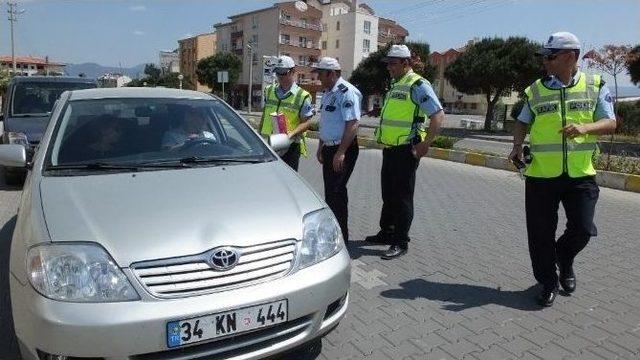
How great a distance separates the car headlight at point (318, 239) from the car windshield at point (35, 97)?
24.4 ft

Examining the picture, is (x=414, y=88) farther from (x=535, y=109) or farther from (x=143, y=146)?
(x=143, y=146)

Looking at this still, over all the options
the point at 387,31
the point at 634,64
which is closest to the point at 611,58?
the point at 634,64

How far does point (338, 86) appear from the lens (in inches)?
187

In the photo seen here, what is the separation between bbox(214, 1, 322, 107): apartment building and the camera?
6612 cm

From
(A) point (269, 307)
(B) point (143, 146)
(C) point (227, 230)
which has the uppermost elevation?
(B) point (143, 146)

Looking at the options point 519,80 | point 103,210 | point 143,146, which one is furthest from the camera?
point 519,80

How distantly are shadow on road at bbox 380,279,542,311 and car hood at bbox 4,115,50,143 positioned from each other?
19.4 feet

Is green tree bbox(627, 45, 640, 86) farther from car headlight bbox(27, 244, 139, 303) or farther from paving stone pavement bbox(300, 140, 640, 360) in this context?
car headlight bbox(27, 244, 139, 303)

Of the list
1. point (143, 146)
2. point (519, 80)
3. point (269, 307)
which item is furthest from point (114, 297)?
point (519, 80)

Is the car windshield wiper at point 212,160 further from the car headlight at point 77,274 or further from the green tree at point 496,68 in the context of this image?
the green tree at point 496,68

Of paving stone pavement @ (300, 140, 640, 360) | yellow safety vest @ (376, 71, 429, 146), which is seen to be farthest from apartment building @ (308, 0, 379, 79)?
yellow safety vest @ (376, 71, 429, 146)

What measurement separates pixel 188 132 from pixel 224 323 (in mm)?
1750

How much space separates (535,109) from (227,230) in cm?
243

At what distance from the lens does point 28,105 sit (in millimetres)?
8617
